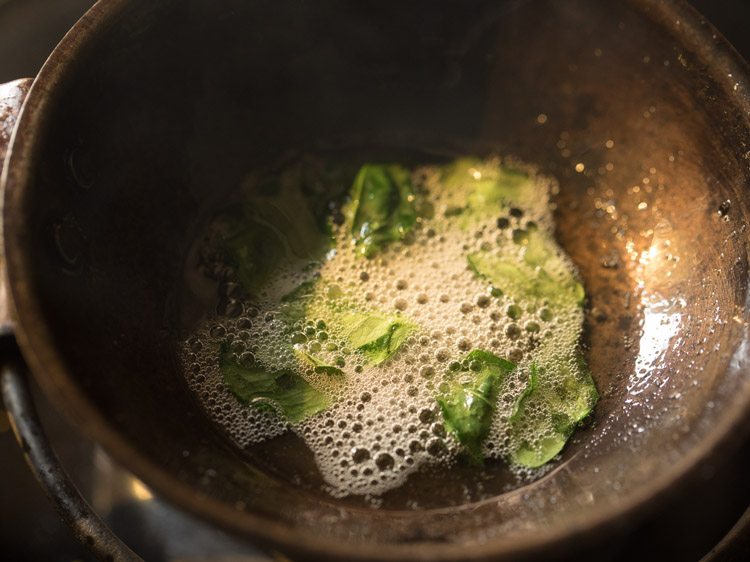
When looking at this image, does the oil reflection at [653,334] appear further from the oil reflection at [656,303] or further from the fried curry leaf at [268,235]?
the fried curry leaf at [268,235]

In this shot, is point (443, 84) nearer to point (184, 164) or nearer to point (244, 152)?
point (244, 152)

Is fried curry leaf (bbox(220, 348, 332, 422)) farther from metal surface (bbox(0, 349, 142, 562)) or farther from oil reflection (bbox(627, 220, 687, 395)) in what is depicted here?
oil reflection (bbox(627, 220, 687, 395))

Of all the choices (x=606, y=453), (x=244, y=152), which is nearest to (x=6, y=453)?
(x=244, y=152)

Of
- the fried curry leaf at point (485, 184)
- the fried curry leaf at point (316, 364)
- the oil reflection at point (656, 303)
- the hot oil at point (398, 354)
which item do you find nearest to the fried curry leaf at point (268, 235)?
the hot oil at point (398, 354)

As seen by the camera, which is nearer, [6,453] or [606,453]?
[606,453]

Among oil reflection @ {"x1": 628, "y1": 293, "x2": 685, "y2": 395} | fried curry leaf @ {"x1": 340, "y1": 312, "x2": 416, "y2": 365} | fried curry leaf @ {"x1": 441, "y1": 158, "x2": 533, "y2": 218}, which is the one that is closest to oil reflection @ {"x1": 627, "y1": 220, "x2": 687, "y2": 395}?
oil reflection @ {"x1": 628, "y1": 293, "x2": 685, "y2": 395}
